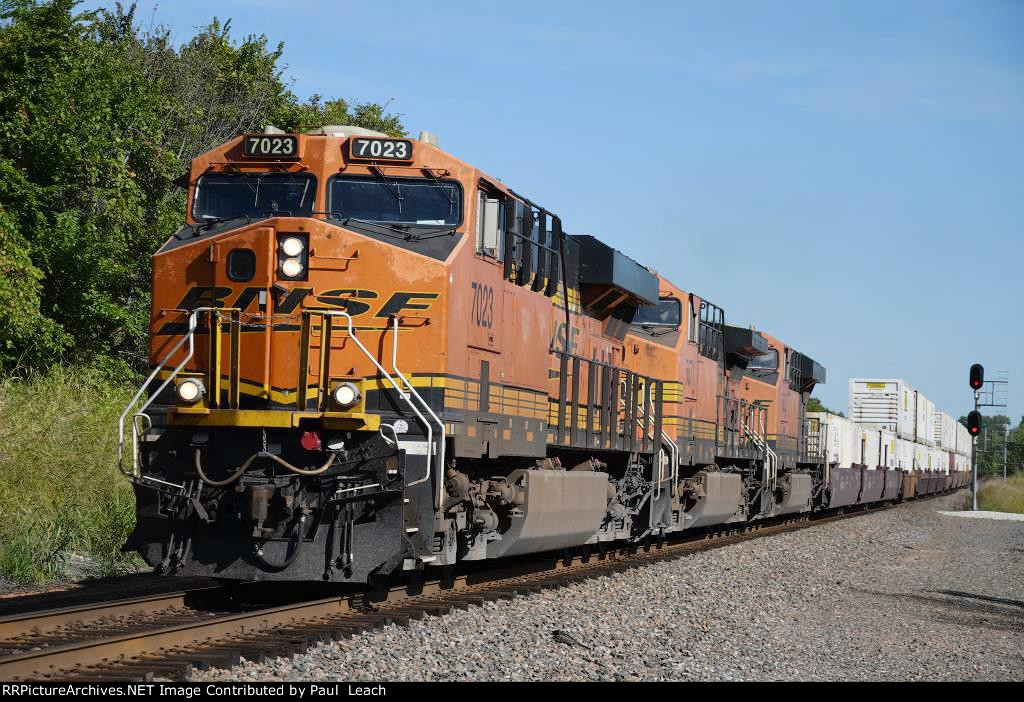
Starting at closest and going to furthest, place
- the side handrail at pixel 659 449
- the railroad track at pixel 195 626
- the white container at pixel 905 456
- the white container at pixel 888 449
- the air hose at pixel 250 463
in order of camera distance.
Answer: the railroad track at pixel 195 626 → the air hose at pixel 250 463 → the side handrail at pixel 659 449 → the white container at pixel 888 449 → the white container at pixel 905 456

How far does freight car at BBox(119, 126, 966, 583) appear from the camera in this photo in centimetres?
902

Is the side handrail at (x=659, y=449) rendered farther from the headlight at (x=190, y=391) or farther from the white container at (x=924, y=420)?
the white container at (x=924, y=420)

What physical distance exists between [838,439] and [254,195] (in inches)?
1022

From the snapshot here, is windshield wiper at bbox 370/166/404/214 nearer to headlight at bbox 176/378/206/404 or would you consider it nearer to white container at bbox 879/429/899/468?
headlight at bbox 176/378/206/404

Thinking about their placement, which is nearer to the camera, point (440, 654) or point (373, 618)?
point (440, 654)

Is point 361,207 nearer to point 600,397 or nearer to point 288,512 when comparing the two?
point 288,512

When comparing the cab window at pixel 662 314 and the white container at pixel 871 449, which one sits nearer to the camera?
the cab window at pixel 662 314

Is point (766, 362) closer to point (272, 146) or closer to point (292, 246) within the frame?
point (272, 146)

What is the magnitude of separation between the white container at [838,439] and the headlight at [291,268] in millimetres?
24030

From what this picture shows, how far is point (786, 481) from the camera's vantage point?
26.8 m

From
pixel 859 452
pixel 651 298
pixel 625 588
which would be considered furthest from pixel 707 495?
pixel 859 452

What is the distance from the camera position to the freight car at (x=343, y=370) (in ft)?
29.6

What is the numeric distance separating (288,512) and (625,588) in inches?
191

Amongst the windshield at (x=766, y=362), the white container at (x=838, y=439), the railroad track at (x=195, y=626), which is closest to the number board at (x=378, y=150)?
the railroad track at (x=195, y=626)
